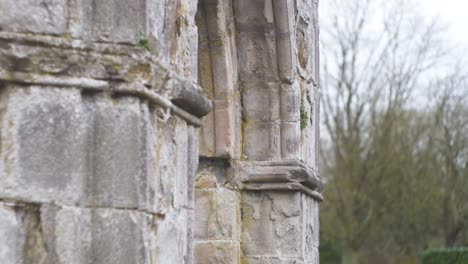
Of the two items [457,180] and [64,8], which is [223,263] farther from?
[457,180]

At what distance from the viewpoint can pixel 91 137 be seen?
3611mm

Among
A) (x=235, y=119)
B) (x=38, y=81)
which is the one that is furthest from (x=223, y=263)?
(x=38, y=81)

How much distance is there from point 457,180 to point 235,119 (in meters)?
20.3

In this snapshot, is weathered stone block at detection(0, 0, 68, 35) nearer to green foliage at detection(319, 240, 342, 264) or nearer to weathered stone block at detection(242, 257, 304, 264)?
weathered stone block at detection(242, 257, 304, 264)

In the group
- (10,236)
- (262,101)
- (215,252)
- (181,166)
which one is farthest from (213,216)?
(10,236)

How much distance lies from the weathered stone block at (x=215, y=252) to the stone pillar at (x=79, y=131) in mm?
2712

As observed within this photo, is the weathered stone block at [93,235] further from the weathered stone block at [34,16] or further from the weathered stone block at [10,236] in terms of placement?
the weathered stone block at [34,16]

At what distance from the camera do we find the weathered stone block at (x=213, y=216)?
6633mm

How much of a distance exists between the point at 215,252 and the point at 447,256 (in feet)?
47.3

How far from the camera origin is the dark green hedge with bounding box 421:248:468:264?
64.4 feet

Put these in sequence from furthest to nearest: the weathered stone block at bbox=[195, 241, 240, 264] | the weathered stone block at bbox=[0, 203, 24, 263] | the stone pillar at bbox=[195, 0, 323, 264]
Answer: the stone pillar at bbox=[195, 0, 323, 264] < the weathered stone block at bbox=[195, 241, 240, 264] < the weathered stone block at bbox=[0, 203, 24, 263]

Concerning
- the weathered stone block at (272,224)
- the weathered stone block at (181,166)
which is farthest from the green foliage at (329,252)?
the weathered stone block at (181,166)

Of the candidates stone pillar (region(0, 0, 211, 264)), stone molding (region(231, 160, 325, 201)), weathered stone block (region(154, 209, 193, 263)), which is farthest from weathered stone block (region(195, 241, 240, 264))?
stone pillar (region(0, 0, 211, 264))

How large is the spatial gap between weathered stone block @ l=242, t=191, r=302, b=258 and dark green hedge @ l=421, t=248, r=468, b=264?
13.5 meters
